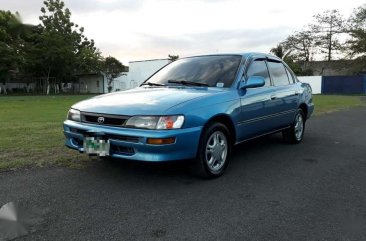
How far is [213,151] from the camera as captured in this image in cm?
462

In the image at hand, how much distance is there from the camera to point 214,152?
183 inches

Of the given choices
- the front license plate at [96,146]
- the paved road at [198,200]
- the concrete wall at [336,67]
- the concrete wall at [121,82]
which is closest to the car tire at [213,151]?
the paved road at [198,200]

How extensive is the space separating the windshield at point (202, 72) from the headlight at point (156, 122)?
122 centimetres

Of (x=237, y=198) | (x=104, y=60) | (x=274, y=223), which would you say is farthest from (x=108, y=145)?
(x=104, y=60)

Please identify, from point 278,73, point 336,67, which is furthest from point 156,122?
point 336,67

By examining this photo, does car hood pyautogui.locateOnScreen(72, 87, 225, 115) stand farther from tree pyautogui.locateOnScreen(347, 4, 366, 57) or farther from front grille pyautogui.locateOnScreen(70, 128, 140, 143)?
tree pyautogui.locateOnScreen(347, 4, 366, 57)

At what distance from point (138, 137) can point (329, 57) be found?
161 ft

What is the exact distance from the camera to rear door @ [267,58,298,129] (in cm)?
600

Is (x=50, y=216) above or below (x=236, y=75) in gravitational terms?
below

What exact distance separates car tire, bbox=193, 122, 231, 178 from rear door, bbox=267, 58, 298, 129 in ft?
4.45

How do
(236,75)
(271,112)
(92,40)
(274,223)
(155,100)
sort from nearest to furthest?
(274,223)
(155,100)
(236,75)
(271,112)
(92,40)

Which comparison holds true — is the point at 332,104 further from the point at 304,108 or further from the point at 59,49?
the point at 59,49

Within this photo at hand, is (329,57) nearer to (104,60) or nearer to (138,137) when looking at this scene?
(104,60)

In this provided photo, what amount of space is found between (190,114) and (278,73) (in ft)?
9.39
